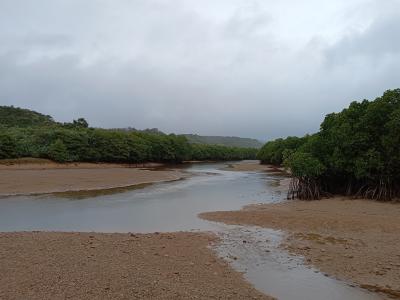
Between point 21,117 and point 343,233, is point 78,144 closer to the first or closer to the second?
point 21,117

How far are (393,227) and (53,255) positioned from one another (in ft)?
50.7

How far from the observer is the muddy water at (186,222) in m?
12.3

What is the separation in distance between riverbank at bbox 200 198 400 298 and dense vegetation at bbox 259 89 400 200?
7.60ft

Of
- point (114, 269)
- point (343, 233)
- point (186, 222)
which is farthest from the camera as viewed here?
point (186, 222)

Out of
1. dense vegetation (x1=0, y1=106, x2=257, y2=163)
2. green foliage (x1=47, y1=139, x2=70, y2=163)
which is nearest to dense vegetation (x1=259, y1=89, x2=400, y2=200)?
green foliage (x1=47, y1=139, x2=70, y2=163)

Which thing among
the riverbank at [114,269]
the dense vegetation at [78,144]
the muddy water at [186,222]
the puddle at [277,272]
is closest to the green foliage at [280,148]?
the dense vegetation at [78,144]

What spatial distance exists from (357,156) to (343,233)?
43.8ft

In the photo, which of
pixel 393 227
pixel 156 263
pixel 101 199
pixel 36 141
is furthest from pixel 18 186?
pixel 36 141

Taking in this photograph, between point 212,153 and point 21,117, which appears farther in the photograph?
point 212,153

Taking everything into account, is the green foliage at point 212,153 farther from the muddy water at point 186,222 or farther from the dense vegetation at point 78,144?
the muddy water at point 186,222

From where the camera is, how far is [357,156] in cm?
3102

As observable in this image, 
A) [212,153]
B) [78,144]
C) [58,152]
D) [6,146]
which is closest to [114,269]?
[6,146]

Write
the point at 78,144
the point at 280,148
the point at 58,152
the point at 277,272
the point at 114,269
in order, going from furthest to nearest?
the point at 280,148
the point at 78,144
the point at 58,152
the point at 277,272
the point at 114,269

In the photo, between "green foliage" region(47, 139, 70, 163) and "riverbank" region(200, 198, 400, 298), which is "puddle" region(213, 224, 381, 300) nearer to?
"riverbank" region(200, 198, 400, 298)
